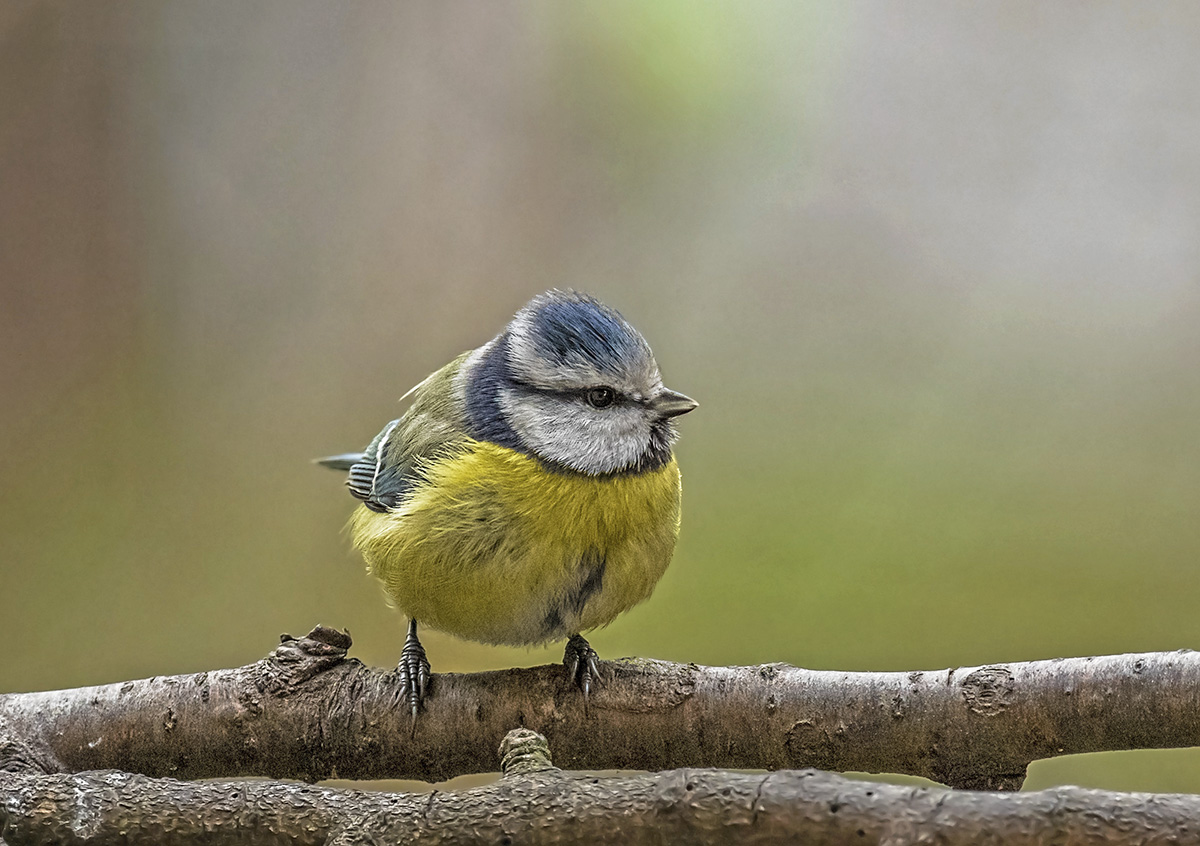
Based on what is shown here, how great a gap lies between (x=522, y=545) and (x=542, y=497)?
0.06 metres

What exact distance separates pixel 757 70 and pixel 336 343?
928mm

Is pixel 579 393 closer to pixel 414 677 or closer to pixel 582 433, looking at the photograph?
pixel 582 433

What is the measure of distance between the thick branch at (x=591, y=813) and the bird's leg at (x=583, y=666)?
352mm

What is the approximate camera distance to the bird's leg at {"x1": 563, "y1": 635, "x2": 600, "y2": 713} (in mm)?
1211

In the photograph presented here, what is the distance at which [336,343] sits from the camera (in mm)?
2045

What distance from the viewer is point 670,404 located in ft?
4.37

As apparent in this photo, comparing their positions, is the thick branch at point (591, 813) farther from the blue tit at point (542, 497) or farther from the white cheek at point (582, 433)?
the white cheek at point (582, 433)

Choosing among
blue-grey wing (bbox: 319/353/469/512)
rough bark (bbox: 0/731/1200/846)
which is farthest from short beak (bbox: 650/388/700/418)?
rough bark (bbox: 0/731/1200/846)

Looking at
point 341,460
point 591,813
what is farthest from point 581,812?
point 341,460

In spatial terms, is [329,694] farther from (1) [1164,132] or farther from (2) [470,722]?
(1) [1164,132]

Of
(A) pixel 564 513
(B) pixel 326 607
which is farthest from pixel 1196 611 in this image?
(B) pixel 326 607

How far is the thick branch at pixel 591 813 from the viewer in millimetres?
690

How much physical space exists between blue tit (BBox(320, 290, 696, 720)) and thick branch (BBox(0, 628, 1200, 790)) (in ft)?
0.19

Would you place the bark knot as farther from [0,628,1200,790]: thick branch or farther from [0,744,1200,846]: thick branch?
[0,744,1200,846]: thick branch
